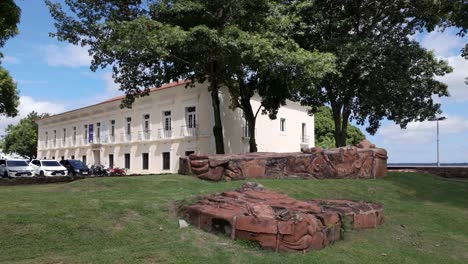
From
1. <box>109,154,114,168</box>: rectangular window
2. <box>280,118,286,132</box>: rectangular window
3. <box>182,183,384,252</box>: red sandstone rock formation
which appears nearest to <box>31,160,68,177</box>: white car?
<box>109,154,114,168</box>: rectangular window

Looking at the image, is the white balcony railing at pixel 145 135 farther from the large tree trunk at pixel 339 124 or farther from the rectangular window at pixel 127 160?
the large tree trunk at pixel 339 124

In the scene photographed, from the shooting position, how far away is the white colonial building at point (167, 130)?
33.2 meters

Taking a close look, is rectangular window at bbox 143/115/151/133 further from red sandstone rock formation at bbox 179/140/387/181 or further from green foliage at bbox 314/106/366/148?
red sandstone rock formation at bbox 179/140/387/181

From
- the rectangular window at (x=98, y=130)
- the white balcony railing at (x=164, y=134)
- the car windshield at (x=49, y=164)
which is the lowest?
the car windshield at (x=49, y=164)

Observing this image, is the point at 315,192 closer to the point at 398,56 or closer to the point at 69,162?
the point at 398,56

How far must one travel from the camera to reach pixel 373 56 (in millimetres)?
20969

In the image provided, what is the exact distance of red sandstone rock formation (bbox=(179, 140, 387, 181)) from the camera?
46.4 feet

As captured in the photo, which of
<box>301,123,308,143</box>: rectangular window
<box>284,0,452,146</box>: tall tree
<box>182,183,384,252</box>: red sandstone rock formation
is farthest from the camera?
<box>301,123,308,143</box>: rectangular window

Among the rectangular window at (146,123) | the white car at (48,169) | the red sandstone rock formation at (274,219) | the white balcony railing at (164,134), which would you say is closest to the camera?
the red sandstone rock formation at (274,219)

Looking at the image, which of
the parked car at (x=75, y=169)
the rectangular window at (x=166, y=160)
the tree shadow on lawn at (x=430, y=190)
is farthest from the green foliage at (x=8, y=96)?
the tree shadow on lawn at (x=430, y=190)

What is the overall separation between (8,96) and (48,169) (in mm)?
5492

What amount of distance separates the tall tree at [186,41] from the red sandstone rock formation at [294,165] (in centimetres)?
526

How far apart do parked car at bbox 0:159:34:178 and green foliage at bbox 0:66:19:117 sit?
352 cm

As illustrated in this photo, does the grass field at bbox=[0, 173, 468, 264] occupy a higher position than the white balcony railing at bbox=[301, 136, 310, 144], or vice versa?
the white balcony railing at bbox=[301, 136, 310, 144]
